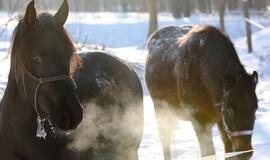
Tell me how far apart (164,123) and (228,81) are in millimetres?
2497

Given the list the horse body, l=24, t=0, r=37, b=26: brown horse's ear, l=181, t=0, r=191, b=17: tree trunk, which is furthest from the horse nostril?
l=181, t=0, r=191, b=17: tree trunk

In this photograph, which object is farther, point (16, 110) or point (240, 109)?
point (240, 109)

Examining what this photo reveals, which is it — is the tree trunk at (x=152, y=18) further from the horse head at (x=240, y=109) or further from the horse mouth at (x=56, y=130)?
the horse mouth at (x=56, y=130)

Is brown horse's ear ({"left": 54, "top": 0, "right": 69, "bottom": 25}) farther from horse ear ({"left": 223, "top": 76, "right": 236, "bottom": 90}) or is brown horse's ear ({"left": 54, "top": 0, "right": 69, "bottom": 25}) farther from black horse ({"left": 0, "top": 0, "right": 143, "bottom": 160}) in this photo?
horse ear ({"left": 223, "top": 76, "right": 236, "bottom": 90})

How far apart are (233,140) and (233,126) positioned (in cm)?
Answer: 15

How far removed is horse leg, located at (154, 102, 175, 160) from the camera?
813 centimetres

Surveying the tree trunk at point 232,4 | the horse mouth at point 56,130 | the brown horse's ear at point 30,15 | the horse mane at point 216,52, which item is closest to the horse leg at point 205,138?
the horse mane at point 216,52

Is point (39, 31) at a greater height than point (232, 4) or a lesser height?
greater

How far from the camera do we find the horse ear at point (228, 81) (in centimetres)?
591

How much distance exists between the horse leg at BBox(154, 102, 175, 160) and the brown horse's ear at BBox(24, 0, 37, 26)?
4.77 metres

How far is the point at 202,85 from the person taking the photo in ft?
22.0

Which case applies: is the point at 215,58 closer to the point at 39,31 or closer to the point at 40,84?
the point at 39,31

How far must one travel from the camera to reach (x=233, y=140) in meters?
5.66

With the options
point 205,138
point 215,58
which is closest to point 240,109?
point 215,58
